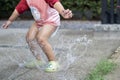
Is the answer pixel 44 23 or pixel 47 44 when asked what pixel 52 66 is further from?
pixel 44 23

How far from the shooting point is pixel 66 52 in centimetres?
548

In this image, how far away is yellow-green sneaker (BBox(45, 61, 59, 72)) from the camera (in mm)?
4470

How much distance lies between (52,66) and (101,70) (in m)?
0.57

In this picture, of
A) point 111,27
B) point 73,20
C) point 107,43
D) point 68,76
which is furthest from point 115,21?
point 68,76

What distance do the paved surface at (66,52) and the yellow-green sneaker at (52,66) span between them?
0.06 metres

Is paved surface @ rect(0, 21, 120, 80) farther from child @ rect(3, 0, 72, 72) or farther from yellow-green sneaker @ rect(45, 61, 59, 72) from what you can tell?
child @ rect(3, 0, 72, 72)

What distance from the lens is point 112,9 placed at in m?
6.86

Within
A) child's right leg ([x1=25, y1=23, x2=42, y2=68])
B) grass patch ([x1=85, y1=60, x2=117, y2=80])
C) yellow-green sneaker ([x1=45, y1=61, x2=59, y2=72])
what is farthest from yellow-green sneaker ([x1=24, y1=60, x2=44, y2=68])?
grass patch ([x1=85, y1=60, x2=117, y2=80])

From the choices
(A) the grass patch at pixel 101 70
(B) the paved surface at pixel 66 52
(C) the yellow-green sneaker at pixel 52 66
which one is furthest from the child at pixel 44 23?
(A) the grass patch at pixel 101 70

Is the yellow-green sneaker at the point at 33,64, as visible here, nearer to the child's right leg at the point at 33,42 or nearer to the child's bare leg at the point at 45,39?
the child's right leg at the point at 33,42

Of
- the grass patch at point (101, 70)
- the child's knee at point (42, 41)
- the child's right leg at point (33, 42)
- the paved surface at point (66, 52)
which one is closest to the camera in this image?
the grass patch at point (101, 70)

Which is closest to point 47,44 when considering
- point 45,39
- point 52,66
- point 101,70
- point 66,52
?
point 45,39

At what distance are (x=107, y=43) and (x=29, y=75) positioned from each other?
6.84 ft

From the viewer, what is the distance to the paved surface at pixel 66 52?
4.34 metres
